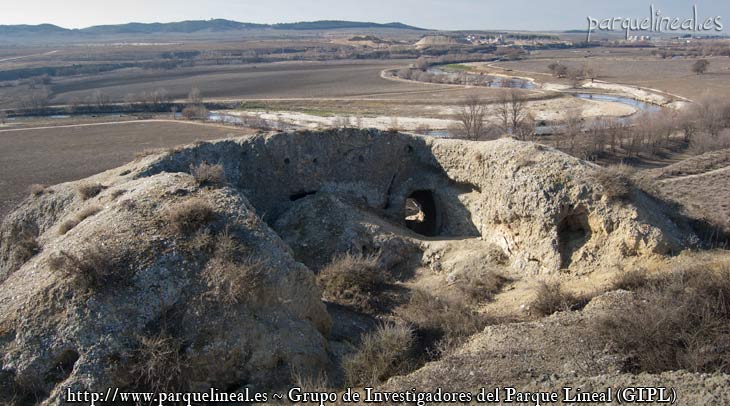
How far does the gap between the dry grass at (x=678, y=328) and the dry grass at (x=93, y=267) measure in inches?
372

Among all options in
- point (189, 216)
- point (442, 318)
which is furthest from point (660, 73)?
point (189, 216)

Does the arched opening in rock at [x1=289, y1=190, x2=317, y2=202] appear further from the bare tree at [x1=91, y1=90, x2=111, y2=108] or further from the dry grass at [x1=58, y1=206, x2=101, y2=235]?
the bare tree at [x1=91, y1=90, x2=111, y2=108]

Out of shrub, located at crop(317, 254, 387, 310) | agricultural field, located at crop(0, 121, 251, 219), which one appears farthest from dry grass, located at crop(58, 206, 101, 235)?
agricultural field, located at crop(0, 121, 251, 219)

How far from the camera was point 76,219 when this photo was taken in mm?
13344

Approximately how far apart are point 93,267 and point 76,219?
13.4ft

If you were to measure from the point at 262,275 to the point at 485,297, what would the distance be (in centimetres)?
643

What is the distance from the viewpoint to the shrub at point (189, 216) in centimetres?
1137

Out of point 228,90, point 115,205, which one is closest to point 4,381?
point 115,205

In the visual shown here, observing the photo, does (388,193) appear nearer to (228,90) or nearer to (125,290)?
(125,290)

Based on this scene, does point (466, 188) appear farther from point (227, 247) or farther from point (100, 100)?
point (100, 100)

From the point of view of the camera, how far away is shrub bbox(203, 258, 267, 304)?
10227 mm

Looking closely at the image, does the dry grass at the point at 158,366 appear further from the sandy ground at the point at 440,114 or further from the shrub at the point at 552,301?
the sandy ground at the point at 440,114

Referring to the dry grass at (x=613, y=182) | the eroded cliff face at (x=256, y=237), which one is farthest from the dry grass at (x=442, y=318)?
the dry grass at (x=613, y=182)

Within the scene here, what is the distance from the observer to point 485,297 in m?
13.9
